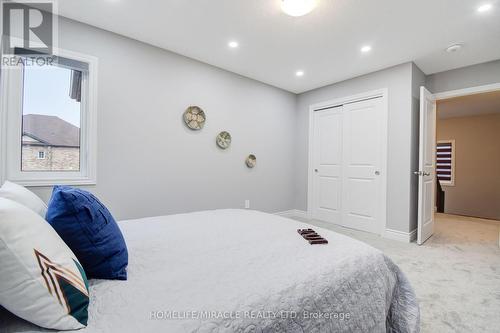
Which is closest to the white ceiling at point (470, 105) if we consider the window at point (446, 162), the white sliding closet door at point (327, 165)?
the window at point (446, 162)

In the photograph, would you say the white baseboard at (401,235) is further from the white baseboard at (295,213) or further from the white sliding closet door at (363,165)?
the white baseboard at (295,213)

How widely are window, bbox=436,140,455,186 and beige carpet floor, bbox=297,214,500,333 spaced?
10.0 ft

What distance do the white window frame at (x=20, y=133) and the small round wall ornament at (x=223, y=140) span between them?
1540 mm

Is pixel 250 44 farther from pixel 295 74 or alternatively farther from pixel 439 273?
pixel 439 273

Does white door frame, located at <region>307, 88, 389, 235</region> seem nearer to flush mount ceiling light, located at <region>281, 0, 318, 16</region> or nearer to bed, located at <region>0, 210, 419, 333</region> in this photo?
flush mount ceiling light, located at <region>281, 0, 318, 16</region>

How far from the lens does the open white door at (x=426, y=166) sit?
3066 millimetres

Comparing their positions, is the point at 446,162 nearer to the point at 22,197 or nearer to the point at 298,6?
the point at 298,6

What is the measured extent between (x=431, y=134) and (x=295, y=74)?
7.17ft

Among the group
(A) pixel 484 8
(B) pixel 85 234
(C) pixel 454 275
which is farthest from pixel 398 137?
(B) pixel 85 234

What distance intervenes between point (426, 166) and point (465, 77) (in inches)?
53.8

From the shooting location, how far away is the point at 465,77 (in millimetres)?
3275

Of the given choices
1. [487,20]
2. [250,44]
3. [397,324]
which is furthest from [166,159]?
[487,20]

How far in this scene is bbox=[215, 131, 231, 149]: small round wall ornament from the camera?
11.4 ft

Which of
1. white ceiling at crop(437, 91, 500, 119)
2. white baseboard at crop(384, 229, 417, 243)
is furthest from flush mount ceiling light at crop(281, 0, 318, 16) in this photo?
white ceiling at crop(437, 91, 500, 119)
